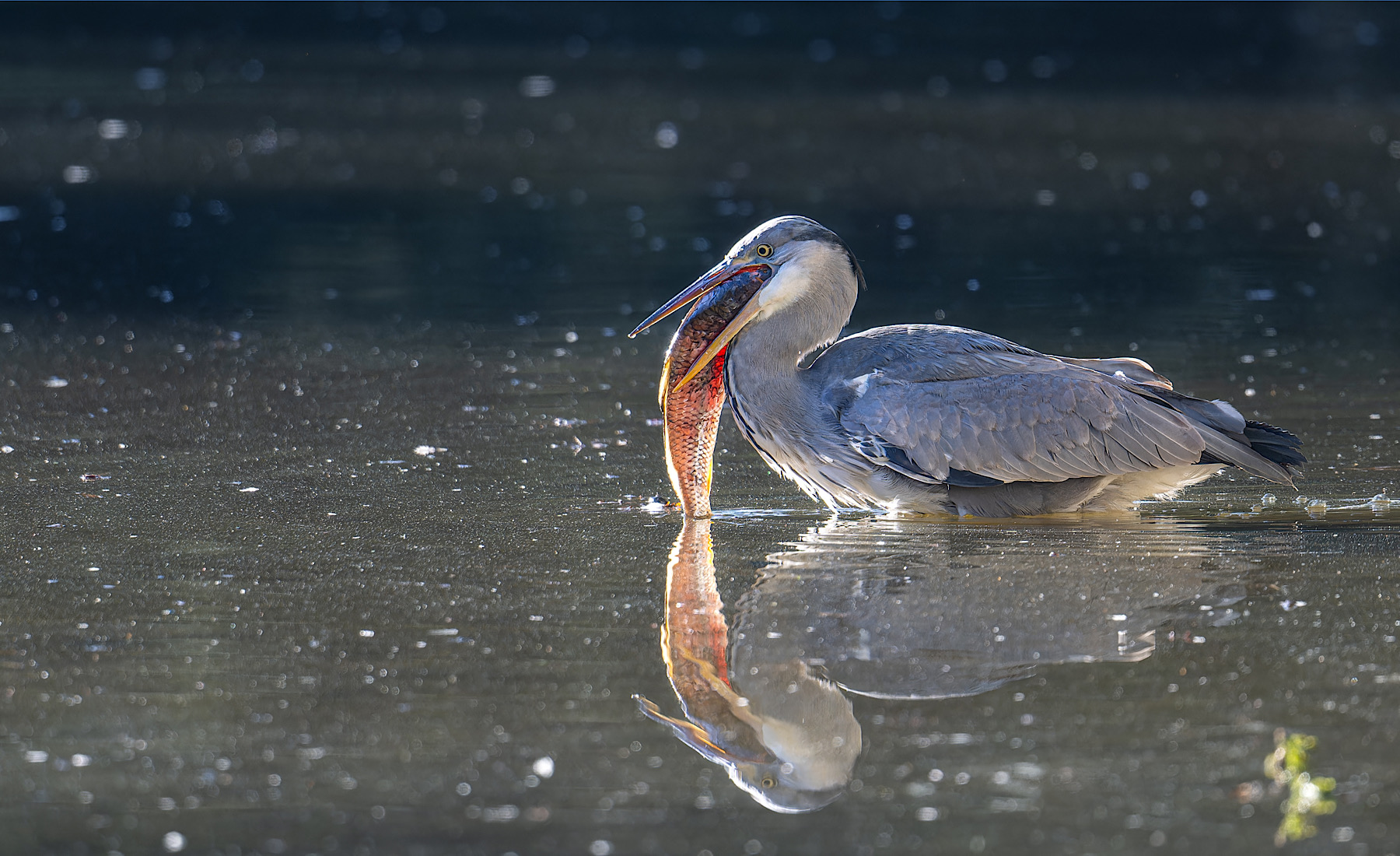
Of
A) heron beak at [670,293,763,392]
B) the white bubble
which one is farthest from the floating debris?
the white bubble

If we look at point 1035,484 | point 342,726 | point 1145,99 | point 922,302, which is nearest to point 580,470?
point 1035,484

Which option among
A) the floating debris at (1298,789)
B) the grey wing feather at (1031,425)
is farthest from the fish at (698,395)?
the floating debris at (1298,789)

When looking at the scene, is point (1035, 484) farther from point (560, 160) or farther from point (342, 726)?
point (560, 160)

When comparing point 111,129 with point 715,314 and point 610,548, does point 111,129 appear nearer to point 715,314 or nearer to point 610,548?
point 715,314

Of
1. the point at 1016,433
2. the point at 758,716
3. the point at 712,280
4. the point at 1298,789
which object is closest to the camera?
the point at 1298,789

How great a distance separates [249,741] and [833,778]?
1419mm

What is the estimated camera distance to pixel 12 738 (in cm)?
405

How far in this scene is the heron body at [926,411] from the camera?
6117 millimetres

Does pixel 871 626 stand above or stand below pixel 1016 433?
below

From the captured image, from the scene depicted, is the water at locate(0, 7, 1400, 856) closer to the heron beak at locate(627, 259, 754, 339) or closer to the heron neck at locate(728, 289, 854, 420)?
the heron neck at locate(728, 289, 854, 420)

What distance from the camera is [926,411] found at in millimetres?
6168

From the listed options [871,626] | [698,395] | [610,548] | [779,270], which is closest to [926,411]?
[779,270]

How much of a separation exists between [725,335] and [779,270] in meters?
0.32

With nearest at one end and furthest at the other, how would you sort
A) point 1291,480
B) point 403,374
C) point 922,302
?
point 1291,480, point 403,374, point 922,302
